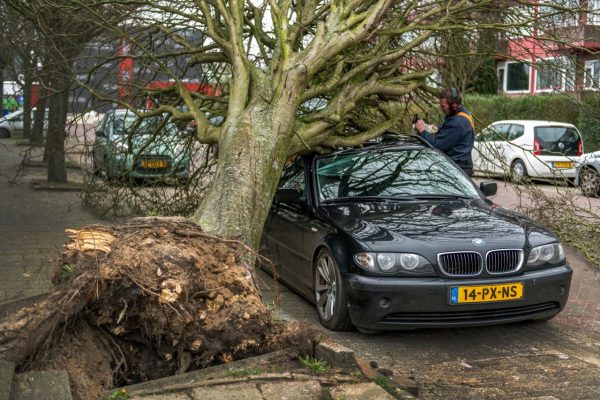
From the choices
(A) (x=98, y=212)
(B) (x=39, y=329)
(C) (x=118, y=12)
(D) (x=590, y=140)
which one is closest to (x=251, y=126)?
(B) (x=39, y=329)

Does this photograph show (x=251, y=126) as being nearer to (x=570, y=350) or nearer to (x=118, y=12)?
(x=570, y=350)

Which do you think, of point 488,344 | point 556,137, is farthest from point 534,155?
point 556,137

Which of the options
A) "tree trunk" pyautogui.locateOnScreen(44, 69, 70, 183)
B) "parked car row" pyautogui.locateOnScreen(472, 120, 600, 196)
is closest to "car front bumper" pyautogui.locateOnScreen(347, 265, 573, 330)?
"parked car row" pyautogui.locateOnScreen(472, 120, 600, 196)

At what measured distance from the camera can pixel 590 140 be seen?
2581 centimetres

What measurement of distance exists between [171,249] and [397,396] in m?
1.69

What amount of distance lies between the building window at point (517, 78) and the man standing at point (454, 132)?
113 feet

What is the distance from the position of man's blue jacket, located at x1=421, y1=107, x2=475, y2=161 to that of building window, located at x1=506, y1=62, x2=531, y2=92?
34.6 m

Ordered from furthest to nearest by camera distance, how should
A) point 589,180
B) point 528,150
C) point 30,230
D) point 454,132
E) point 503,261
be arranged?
point 30,230, point 589,180, point 528,150, point 454,132, point 503,261

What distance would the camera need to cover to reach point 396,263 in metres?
6.22

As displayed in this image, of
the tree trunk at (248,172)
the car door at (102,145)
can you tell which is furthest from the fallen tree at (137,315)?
the car door at (102,145)

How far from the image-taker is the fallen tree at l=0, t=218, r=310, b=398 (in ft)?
15.3

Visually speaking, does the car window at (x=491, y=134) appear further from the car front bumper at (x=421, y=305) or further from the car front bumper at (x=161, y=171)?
the car front bumper at (x=421, y=305)

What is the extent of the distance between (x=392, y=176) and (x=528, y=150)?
9.10 ft

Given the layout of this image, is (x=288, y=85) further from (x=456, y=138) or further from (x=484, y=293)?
(x=484, y=293)
